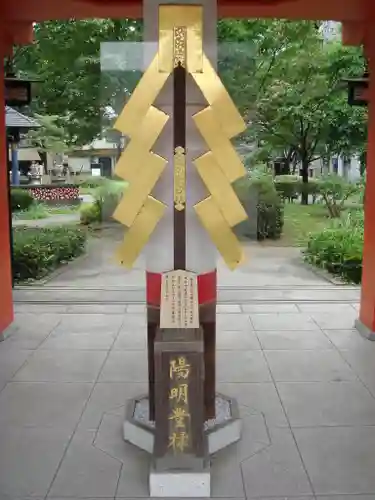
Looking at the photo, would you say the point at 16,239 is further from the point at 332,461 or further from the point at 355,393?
the point at 332,461

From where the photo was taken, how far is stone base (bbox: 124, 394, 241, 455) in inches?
134

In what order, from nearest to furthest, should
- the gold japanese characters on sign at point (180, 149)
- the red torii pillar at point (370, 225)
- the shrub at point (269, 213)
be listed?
the gold japanese characters on sign at point (180, 149) < the red torii pillar at point (370, 225) < the shrub at point (269, 213)

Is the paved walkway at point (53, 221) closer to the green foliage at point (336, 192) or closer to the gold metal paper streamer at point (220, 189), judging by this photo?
the green foliage at point (336, 192)

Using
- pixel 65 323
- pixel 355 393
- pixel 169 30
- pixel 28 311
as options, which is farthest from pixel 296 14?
pixel 28 311

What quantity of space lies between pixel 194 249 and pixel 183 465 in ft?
3.84

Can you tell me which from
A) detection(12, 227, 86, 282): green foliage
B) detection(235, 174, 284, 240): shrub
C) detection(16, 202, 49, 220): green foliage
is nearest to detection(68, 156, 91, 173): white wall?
detection(12, 227, 86, 282): green foliage

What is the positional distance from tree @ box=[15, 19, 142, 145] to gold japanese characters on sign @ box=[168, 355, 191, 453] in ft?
22.6

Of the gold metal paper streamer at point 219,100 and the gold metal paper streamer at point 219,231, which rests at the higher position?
the gold metal paper streamer at point 219,100

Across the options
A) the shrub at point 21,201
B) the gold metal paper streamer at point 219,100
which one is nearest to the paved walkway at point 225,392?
the gold metal paper streamer at point 219,100

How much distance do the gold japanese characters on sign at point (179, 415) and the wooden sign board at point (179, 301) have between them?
29 centimetres

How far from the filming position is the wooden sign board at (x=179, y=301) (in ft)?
10.2

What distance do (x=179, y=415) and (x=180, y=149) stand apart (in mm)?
1406

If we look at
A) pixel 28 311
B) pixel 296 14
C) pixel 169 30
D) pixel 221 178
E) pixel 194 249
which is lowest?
pixel 28 311

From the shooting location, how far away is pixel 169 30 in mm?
2943
